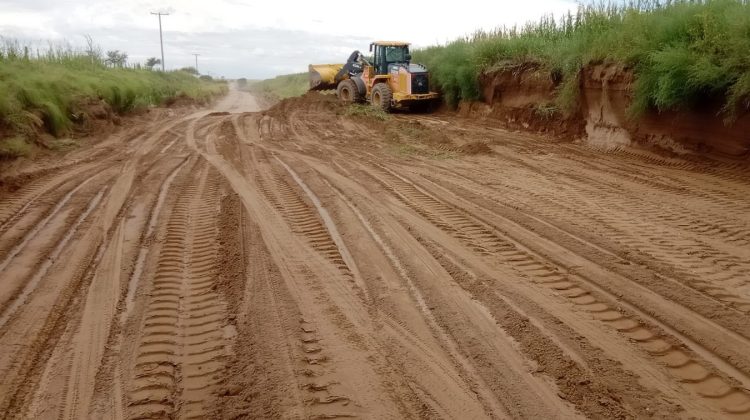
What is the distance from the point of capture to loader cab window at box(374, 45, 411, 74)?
19.2 m

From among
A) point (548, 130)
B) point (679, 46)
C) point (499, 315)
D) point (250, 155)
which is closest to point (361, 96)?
point (548, 130)

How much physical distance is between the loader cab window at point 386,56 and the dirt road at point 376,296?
11.5 m

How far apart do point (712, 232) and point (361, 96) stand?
15307mm

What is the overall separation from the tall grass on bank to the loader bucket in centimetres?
934

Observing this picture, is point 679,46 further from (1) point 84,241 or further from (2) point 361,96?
(2) point 361,96

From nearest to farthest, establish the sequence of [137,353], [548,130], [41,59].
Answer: [137,353], [548,130], [41,59]

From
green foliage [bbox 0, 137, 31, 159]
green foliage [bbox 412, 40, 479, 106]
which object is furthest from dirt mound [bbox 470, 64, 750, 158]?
green foliage [bbox 0, 137, 31, 159]

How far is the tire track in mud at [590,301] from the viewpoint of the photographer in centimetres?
325

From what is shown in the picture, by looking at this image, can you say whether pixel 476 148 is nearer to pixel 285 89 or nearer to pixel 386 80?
pixel 386 80

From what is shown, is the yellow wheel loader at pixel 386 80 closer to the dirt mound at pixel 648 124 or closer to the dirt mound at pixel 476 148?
the dirt mound at pixel 476 148

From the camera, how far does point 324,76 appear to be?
74.6 feet

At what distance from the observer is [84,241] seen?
5.69m

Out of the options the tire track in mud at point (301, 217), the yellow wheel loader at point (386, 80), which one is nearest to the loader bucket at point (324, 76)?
the yellow wheel loader at point (386, 80)

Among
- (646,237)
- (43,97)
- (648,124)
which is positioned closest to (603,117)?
(648,124)
